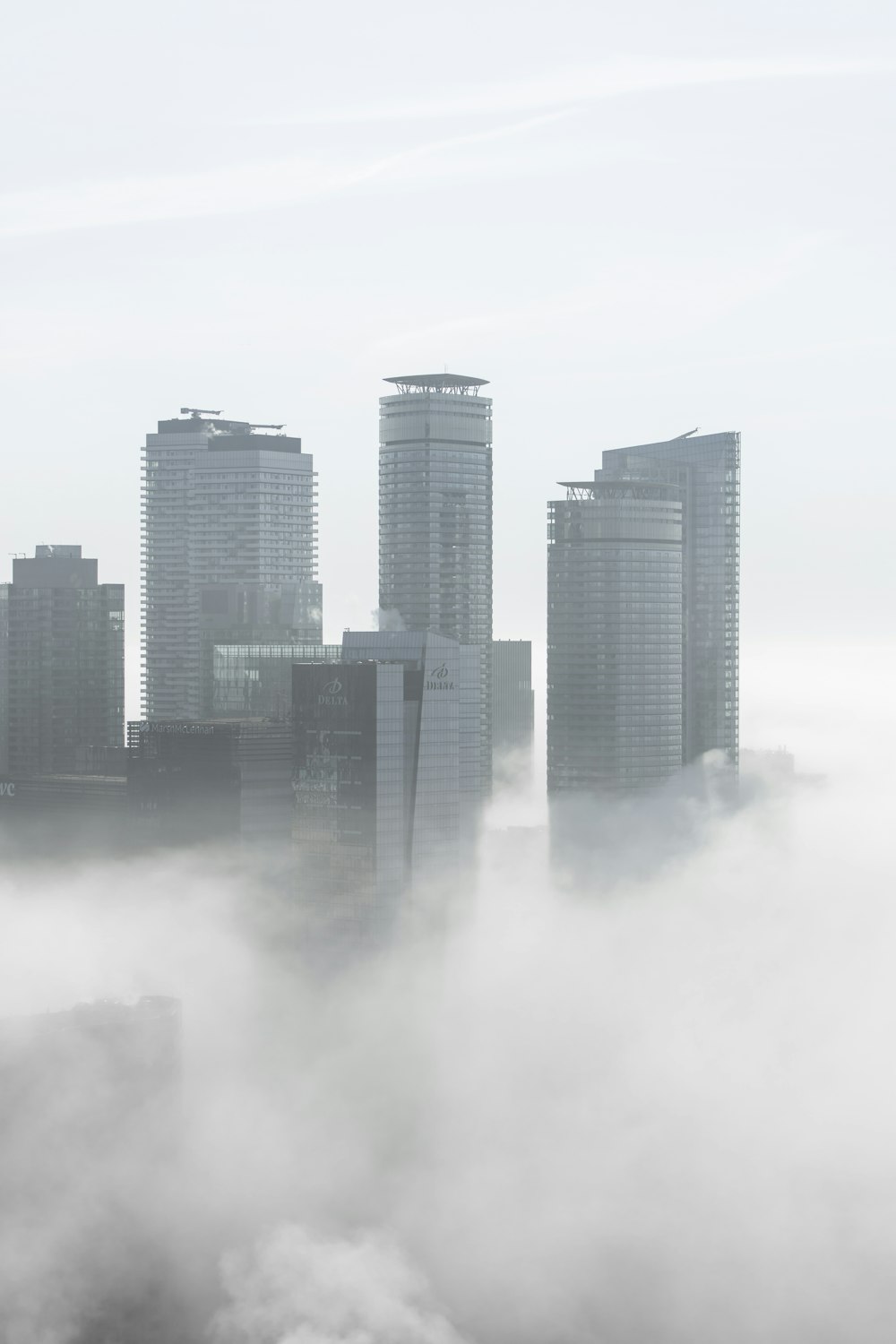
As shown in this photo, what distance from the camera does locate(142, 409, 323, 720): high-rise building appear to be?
185000mm

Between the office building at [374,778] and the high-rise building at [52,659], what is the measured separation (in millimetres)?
58573

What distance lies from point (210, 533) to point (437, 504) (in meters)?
43.7

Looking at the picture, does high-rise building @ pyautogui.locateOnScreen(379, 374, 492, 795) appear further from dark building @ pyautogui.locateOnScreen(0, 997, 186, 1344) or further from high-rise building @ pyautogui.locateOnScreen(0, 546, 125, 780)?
dark building @ pyautogui.locateOnScreen(0, 997, 186, 1344)

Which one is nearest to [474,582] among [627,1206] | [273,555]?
[273,555]

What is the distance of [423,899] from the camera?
10619cm

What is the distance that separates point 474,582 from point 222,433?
4999 cm

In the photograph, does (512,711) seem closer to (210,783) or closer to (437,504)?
(437,504)

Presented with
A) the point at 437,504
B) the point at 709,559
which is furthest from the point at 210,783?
the point at 709,559

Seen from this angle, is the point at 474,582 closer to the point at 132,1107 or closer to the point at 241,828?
the point at 241,828

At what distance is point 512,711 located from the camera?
162m

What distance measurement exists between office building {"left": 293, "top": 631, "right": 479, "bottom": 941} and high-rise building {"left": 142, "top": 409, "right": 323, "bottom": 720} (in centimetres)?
7562

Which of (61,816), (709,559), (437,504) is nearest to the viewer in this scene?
(61,816)

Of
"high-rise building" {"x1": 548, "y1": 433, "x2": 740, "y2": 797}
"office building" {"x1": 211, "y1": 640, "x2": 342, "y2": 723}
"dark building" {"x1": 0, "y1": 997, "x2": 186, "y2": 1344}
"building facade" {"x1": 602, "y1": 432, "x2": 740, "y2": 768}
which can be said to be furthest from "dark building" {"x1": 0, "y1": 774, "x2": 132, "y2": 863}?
"building facade" {"x1": 602, "y1": 432, "x2": 740, "y2": 768}

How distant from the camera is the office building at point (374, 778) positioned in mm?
→ 103062
